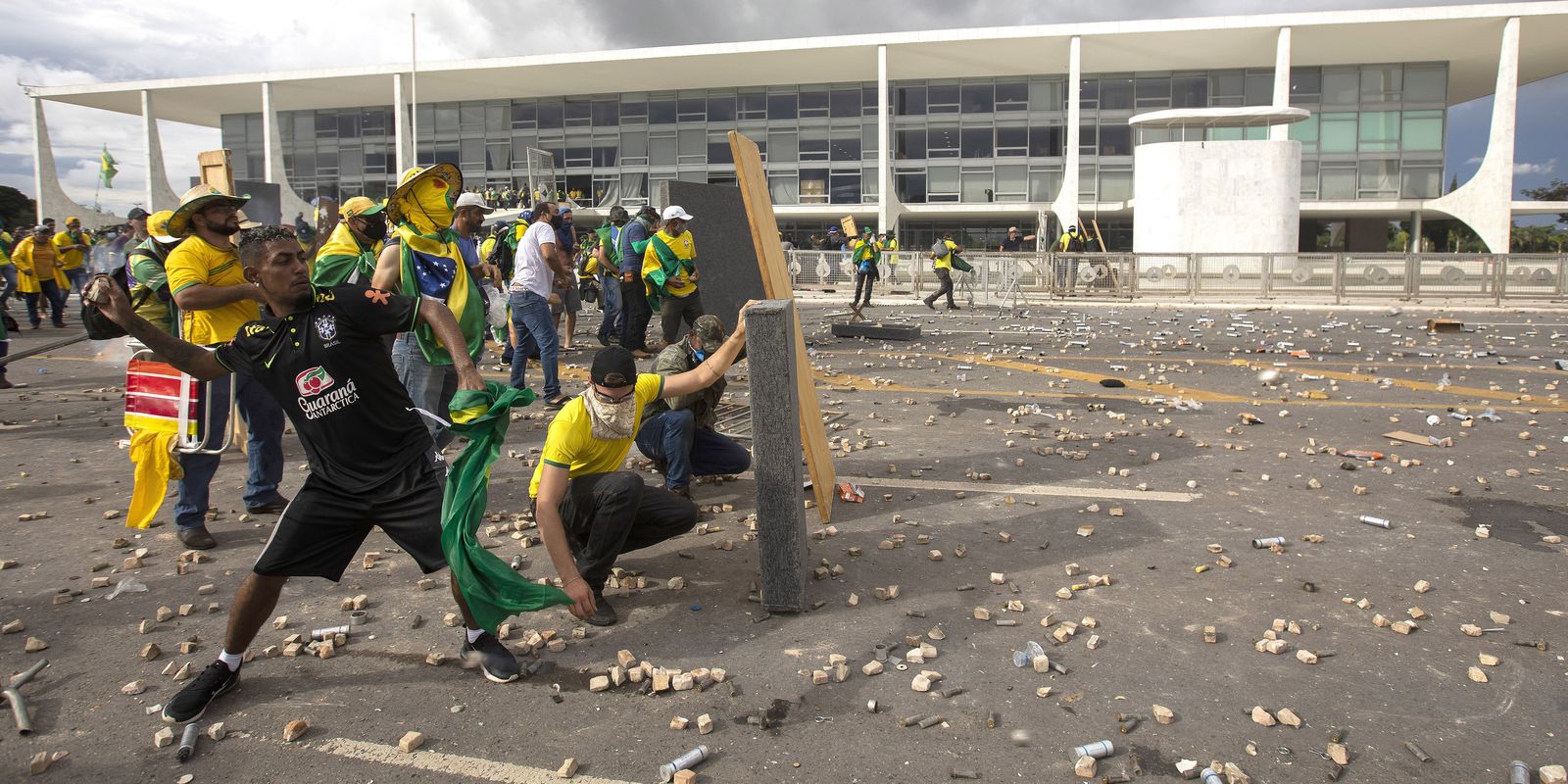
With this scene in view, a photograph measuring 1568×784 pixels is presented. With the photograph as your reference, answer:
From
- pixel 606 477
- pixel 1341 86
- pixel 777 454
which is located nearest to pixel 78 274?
pixel 606 477

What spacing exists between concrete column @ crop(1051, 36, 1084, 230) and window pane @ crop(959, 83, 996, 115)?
12.5 feet

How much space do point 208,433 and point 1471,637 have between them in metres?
6.07

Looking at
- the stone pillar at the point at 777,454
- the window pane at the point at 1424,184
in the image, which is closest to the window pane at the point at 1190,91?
the window pane at the point at 1424,184

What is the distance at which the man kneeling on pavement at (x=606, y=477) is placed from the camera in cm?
414

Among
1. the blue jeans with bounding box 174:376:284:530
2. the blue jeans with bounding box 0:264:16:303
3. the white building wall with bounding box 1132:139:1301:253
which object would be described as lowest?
the blue jeans with bounding box 174:376:284:530

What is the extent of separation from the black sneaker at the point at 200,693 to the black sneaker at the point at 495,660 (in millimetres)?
854

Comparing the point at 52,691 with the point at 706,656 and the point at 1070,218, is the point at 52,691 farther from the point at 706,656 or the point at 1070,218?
the point at 1070,218

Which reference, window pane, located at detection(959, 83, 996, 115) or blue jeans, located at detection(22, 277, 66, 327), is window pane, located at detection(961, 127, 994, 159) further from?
blue jeans, located at detection(22, 277, 66, 327)

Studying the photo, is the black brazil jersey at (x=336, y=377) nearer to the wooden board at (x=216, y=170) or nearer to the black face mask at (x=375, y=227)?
the black face mask at (x=375, y=227)

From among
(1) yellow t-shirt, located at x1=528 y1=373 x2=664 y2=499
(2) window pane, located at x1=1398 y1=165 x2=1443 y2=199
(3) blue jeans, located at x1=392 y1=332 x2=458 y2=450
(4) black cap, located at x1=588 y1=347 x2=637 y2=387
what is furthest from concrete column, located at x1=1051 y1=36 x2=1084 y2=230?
(4) black cap, located at x1=588 y1=347 x2=637 y2=387

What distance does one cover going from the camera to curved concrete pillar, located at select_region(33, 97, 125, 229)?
4959 cm

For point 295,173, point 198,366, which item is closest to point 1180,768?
point 198,366

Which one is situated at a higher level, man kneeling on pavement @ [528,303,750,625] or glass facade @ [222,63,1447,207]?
glass facade @ [222,63,1447,207]

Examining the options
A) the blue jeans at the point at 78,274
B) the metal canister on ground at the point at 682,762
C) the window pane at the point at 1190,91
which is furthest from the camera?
the window pane at the point at 1190,91
